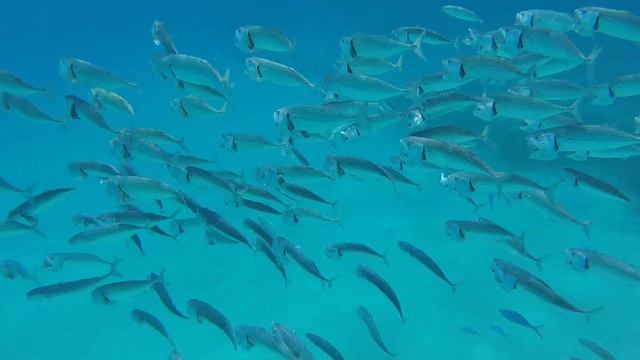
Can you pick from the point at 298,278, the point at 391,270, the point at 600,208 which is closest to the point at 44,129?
the point at 298,278

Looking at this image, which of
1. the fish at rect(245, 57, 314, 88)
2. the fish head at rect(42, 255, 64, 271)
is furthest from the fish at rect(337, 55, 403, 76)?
the fish head at rect(42, 255, 64, 271)

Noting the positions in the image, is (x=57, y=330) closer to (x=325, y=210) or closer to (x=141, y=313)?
(x=141, y=313)

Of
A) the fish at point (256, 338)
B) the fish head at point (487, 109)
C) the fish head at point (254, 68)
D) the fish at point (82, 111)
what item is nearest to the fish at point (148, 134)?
the fish at point (82, 111)

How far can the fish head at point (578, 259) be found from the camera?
443 centimetres

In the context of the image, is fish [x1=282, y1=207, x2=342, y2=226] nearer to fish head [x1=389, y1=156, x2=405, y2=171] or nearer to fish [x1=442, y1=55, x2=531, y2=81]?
fish head [x1=389, y1=156, x2=405, y2=171]

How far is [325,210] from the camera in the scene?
9680 millimetres

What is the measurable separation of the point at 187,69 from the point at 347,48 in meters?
1.38

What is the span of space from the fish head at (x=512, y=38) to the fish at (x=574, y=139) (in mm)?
907

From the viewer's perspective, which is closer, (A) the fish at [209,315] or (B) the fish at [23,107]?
(A) the fish at [209,315]

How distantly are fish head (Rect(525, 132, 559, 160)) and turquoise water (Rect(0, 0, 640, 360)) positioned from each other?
105 centimetres

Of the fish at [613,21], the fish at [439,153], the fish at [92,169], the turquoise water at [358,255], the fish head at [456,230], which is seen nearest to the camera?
the fish at [439,153]

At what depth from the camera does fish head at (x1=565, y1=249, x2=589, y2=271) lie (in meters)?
4.43

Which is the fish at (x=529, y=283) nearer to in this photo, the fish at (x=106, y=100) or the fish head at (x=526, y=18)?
the fish head at (x=526, y=18)

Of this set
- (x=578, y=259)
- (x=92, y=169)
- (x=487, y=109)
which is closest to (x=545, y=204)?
(x=578, y=259)
